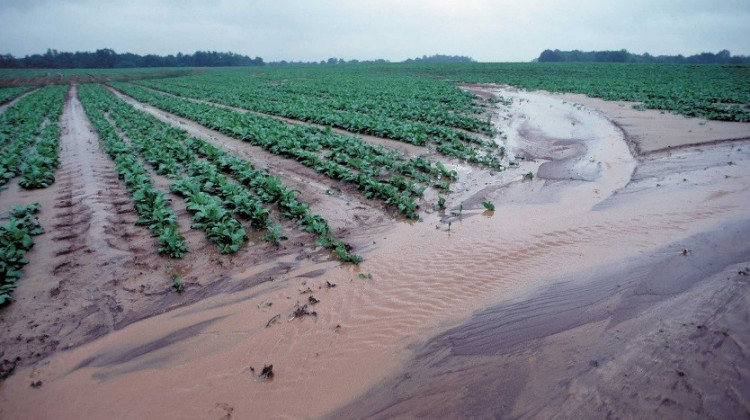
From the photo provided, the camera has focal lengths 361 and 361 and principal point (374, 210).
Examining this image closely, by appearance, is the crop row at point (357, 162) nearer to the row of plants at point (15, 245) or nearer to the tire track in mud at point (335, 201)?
the tire track in mud at point (335, 201)

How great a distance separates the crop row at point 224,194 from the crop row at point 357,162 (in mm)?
1769

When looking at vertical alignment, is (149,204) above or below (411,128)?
below

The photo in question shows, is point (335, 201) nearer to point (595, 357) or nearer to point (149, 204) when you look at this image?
point (149, 204)

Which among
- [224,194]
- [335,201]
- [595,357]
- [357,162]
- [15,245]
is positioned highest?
[357,162]

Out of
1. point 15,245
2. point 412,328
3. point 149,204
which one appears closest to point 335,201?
point 149,204

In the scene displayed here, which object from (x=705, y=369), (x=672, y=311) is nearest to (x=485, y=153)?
(x=672, y=311)

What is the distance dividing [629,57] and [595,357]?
142 m

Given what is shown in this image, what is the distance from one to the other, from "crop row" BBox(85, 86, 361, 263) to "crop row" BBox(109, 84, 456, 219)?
177 cm

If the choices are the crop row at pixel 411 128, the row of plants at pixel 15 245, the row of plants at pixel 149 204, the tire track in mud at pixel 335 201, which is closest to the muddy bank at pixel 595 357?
the tire track in mud at pixel 335 201

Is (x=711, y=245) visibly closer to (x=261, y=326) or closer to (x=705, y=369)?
(x=705, y=369)

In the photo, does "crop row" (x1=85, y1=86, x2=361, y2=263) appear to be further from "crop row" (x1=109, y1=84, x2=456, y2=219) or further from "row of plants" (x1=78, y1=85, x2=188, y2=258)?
"crop row" (x1=109, y1=84, x2=456, y2=219)

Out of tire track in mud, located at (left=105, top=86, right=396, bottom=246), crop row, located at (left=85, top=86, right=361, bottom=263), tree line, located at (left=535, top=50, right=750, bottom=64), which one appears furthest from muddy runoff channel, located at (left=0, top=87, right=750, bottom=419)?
tree line, located at (left=535, top=50, right=750, bottom=64)

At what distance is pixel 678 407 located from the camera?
3.14 m

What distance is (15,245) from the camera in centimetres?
581
